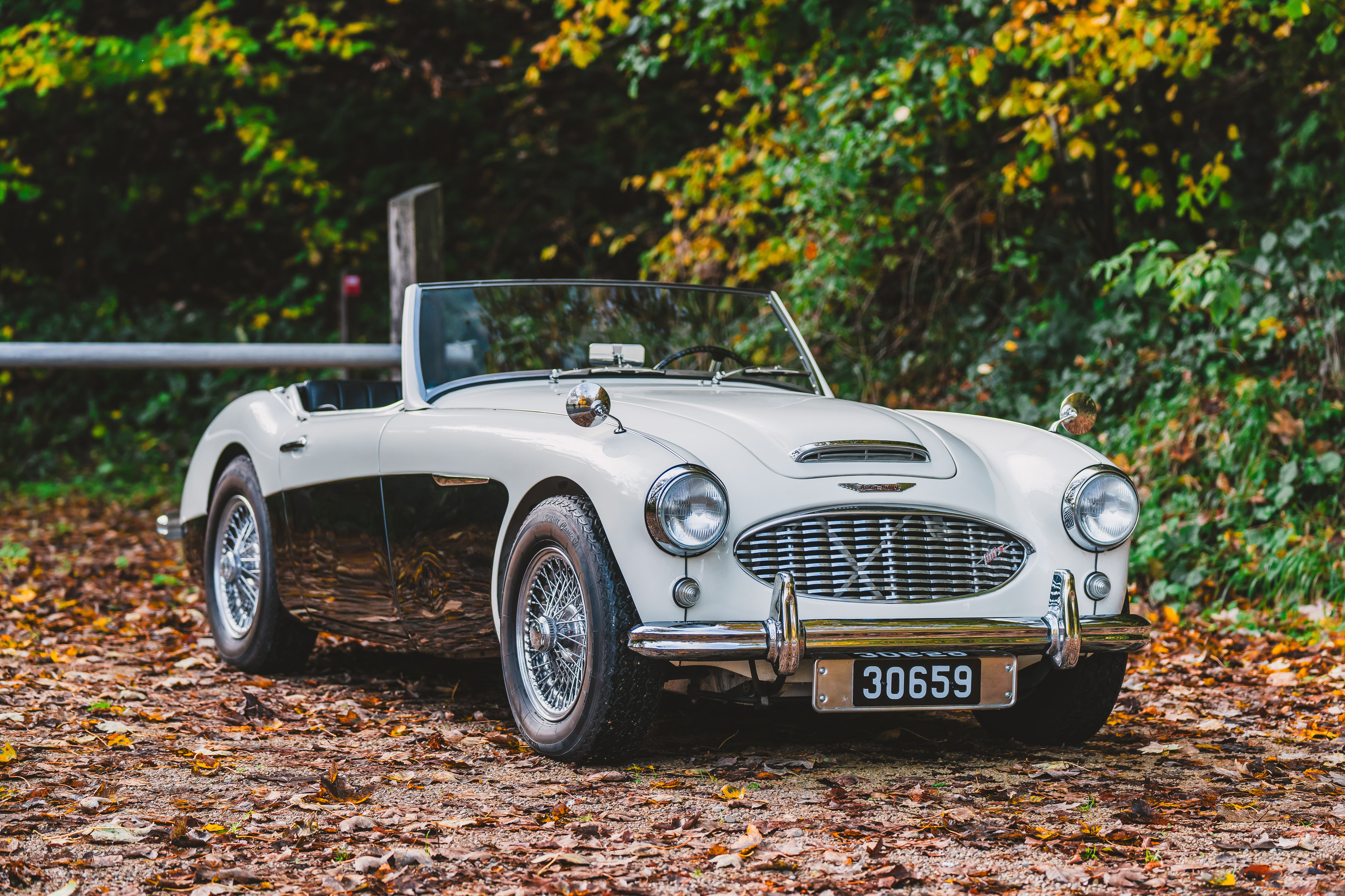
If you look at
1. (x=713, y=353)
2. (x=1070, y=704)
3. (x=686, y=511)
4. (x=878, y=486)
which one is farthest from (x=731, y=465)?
(x=713, y=353)

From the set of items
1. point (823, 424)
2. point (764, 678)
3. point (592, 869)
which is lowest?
point (592, 869)

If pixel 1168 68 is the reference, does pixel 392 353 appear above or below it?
below

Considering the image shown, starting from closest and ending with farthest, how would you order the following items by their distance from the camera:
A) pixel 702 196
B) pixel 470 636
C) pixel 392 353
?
pixel 470 636, pixel 392 353, pixel 702 196

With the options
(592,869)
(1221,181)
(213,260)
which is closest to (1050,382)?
(1221,181)

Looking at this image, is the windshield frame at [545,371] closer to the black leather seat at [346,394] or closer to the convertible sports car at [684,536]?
the convertible sports car at [684,536]

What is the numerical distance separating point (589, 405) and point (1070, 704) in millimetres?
1747

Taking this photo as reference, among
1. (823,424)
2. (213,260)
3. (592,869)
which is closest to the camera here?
(592,869)

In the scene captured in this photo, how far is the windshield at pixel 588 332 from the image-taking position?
527 centimetres

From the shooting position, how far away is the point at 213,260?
53.1 feet

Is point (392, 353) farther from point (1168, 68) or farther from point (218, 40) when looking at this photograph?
point (218, 40)

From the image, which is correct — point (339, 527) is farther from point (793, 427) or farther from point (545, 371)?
point (793, 427)

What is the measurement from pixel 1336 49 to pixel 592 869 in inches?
283

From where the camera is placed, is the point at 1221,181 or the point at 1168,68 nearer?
the point at 1168,68

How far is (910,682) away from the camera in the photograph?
3949 mm
